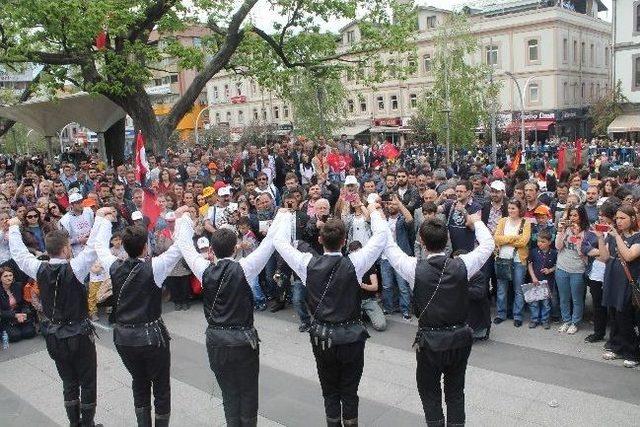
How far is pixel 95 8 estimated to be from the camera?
13320 millimetres

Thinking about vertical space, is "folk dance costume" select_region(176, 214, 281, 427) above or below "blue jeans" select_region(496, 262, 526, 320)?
above

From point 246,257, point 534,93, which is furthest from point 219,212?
point 534,93

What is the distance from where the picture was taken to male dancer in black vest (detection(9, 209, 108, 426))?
16.4 ft

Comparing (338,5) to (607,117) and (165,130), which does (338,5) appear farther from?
(607,117)

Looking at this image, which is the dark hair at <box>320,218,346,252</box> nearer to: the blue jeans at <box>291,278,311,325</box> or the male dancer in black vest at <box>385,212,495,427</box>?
the male dancer in black vest at <box>385,212,495,427</box>

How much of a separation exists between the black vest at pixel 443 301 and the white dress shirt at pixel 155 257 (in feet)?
6.14

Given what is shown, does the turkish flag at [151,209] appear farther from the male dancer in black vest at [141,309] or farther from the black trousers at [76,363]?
the male dancer in black vest at [141,309]

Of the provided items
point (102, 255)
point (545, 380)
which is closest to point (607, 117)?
point (545, 380)

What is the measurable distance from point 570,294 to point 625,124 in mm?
33739

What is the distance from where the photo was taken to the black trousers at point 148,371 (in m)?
4.73

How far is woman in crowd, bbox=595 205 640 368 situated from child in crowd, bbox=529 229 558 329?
3.36ft

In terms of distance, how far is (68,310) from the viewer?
5.01m

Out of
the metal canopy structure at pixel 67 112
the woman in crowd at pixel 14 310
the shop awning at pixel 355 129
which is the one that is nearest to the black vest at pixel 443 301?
the woman in crowd at pixel 14 310

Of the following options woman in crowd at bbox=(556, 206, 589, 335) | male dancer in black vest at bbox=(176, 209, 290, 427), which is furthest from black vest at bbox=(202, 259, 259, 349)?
woman in crowd at bbox=(556, 206, 589, 335)
